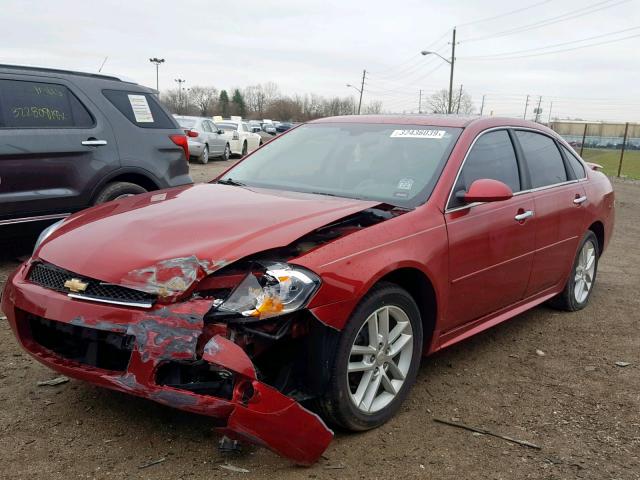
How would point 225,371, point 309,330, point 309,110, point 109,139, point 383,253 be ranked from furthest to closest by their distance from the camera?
1. point 309,110
2. point 109,139
3. point 383,253
4. point 309,330
5. point 225,371

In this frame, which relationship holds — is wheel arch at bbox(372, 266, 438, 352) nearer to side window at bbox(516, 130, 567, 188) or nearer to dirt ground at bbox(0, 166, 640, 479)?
dirt ground at bbox(0, 166, 640, 479)

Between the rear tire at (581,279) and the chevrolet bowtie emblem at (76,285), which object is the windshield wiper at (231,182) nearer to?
the chevrolet bowtie emblem at (76,285)

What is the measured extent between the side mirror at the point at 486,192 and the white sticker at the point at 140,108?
4.09 m

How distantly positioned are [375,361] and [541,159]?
257 cm

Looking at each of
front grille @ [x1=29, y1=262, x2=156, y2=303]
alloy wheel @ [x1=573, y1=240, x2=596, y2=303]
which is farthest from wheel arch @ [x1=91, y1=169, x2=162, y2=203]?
alloy wheel @ [x1=573, y1=240, x2=596, y2=303]

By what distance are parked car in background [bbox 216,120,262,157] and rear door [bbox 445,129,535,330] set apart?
19.4 metres

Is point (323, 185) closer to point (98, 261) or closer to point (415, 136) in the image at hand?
point (415, 136)

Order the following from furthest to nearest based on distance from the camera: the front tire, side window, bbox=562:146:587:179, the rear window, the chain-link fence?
the chain-link fence, the rear window, side window, bbox=562:146:587:179, the front tire

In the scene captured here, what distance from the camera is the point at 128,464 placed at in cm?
271

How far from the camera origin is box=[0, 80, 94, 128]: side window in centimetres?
558

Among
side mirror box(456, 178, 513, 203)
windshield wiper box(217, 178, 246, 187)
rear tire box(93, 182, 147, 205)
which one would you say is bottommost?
rear tire box(93, 182, 147, 205)

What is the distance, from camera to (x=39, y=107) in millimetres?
5781

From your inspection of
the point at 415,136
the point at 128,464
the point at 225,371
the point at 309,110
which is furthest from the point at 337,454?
the point at 309,110

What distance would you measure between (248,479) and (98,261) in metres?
1.17
